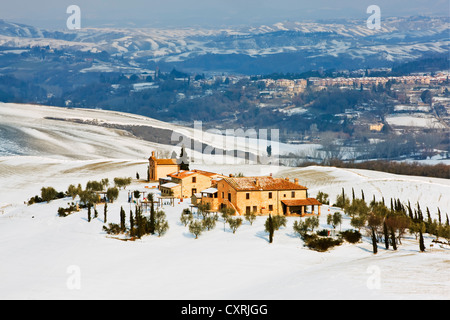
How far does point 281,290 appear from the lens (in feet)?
139

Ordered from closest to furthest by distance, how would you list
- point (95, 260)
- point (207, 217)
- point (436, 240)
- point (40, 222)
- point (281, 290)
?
point (281, 290), point (95, 260), point (436, 240), point (207, 217), point (40, 222)

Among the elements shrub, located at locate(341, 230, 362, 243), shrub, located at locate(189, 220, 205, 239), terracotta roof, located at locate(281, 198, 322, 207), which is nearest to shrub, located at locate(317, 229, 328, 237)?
shrub, located at locate(341, 230, 362, 243)

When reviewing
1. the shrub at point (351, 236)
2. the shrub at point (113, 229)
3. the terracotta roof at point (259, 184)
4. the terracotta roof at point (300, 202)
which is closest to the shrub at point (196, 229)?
the shrub at point (113, 229)

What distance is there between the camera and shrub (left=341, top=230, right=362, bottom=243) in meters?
57.3

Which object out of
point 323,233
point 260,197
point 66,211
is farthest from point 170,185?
point 323,233

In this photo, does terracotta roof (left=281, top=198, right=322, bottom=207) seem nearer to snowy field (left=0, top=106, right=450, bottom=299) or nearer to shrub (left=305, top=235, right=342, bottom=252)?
snowy field (left=0, top=106, right=450, bottom=299)

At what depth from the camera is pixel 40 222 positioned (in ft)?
224

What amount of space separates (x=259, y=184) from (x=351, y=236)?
55.5 feet
